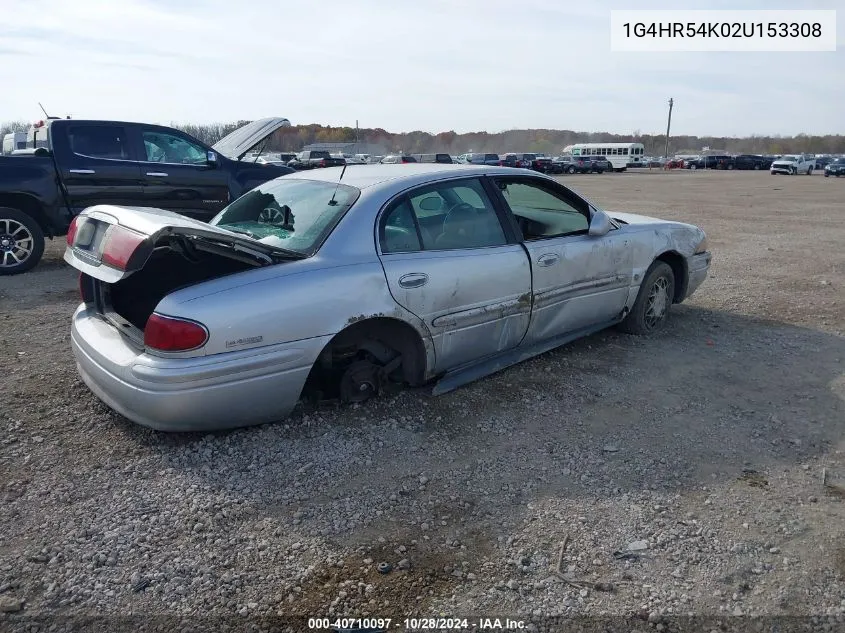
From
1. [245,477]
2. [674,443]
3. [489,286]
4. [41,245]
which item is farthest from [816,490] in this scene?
[41,245]

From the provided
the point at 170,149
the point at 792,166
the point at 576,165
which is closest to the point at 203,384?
the point at 170,149

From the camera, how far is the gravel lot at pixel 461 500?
103 inches

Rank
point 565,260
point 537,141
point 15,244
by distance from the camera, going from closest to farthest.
Result: point 565,260 < point 15,244 < point 537,141

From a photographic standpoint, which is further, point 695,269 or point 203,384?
point 695,269

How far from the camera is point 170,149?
918 cm

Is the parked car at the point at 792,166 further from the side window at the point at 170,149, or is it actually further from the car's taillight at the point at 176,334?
the car's taillight at the point at 176,334

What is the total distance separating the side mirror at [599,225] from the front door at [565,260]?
0.21 feet

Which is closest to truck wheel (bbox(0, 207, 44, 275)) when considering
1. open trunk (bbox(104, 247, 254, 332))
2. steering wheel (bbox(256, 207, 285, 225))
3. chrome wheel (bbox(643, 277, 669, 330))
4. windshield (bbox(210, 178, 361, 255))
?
windshield (bbox(210, 178, 361, 255))

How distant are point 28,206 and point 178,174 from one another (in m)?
1.82

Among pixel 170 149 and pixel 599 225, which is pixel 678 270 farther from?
pixel 170 149

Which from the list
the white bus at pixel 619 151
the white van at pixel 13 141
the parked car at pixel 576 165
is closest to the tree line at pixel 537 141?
the white bus at pixel 619 151

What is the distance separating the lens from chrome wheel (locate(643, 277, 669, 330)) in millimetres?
5711

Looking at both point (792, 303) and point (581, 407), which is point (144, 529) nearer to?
point (581, 407)

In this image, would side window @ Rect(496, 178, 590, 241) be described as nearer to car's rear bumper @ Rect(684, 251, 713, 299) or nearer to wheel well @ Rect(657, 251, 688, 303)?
wheel well @ Rect(657, 251, 688, 303)
